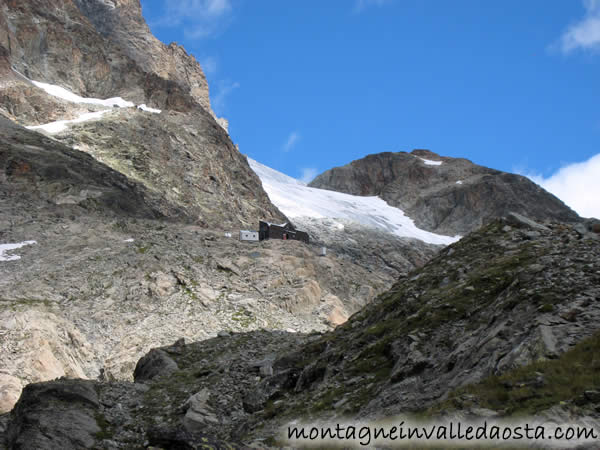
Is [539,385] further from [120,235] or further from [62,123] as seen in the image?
[62,123]

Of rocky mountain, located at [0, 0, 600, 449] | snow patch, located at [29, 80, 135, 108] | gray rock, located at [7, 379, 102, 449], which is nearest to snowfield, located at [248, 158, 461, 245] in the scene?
rocky mountain, located at [0, 0, 600, 449]

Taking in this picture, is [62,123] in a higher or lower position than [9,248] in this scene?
higher

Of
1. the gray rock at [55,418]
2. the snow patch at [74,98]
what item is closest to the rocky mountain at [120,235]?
the snow patch at [74,98]

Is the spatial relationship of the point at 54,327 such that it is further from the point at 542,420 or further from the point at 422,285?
the point at 542,420

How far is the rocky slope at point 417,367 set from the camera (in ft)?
36.9

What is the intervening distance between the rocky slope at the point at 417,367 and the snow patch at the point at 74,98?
93.8 meters

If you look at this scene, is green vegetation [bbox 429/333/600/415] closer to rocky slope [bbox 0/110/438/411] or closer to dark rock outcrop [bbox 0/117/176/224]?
rocky slope [bbox 0/110/438/411]

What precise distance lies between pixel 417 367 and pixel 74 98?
108566 millimetres

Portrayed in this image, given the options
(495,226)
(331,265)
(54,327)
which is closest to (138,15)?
(331,265)

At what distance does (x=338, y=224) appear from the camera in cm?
13125

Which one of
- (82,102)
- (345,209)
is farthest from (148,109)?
(345,209)

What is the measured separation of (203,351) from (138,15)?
651 feet

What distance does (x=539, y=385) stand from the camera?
394 inches

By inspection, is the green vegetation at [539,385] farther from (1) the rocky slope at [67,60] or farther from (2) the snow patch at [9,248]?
(1) the rocky slope at [67,60]
